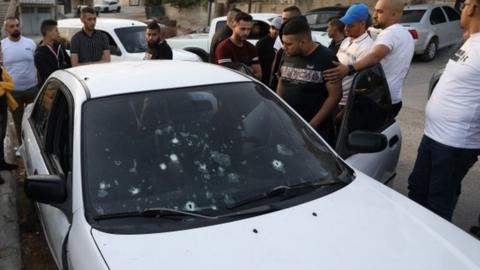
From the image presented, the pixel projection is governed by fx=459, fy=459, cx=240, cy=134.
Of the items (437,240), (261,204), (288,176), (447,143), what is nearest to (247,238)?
(261,204)

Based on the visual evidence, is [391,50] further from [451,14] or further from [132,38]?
[451,14]

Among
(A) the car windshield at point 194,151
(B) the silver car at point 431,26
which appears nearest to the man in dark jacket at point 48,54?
(A) the car windshield at point 194,151

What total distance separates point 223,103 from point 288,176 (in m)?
0.63

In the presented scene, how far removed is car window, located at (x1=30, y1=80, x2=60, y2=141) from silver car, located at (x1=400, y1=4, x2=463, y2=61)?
34.4 feet

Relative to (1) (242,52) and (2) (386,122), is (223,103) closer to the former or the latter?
(2) (386,122)

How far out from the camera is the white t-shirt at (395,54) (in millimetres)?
3764

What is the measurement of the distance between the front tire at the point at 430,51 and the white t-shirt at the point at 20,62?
33.7ft

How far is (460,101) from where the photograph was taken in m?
2.87

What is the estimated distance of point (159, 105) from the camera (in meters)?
2.60

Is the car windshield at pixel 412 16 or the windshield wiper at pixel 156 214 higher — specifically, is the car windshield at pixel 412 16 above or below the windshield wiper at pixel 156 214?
above

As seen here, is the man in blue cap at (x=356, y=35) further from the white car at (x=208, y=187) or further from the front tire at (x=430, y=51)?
the front tire at (x=430, y=51)

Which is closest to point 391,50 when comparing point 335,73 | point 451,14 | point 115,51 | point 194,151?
point 335,73

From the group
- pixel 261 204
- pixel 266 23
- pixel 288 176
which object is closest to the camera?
pixel 261 204

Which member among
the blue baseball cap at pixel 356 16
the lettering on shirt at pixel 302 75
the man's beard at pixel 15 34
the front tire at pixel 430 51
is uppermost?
the blue baseball cap at pixel 356 16
